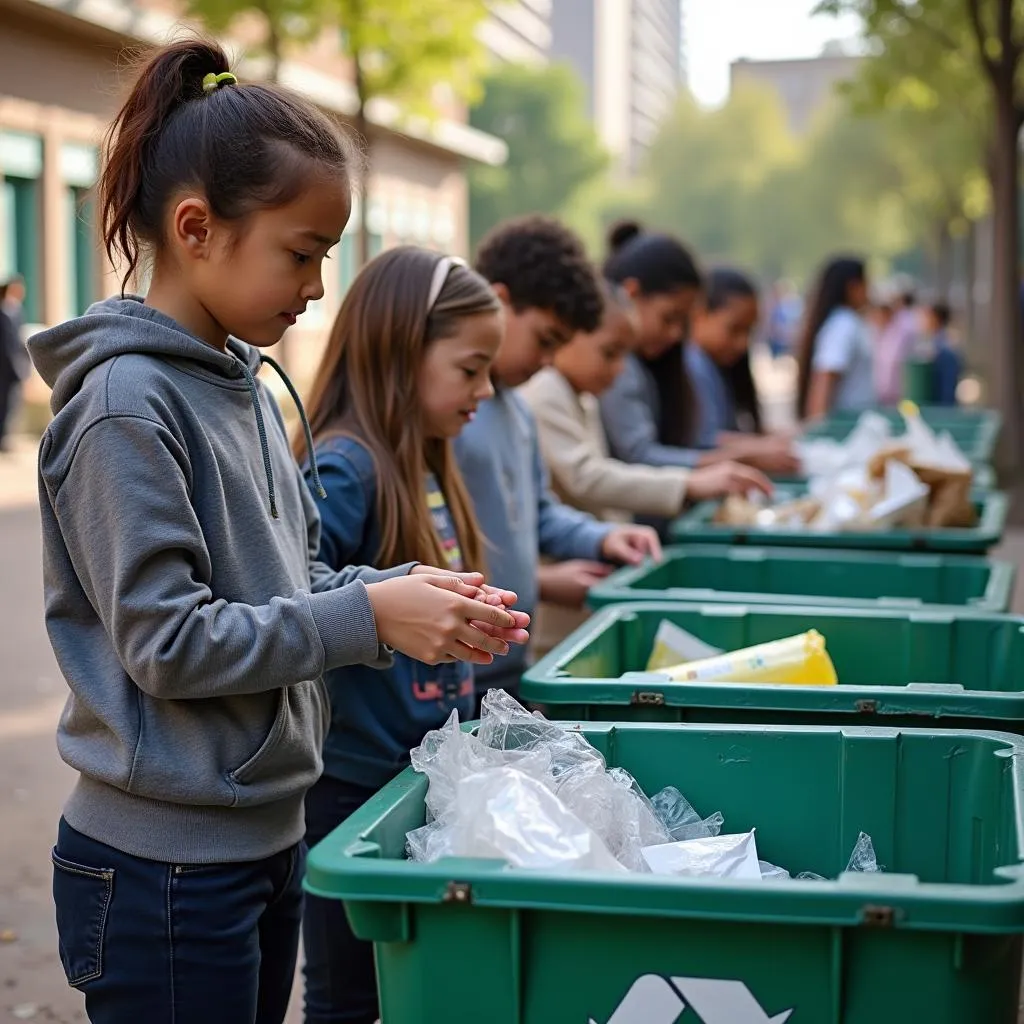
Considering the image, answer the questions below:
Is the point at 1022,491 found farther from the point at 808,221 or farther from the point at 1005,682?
the point at 808,221

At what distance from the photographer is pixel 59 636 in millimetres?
1907

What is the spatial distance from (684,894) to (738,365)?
5.76 meters

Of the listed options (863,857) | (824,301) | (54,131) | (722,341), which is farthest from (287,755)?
(54,131)

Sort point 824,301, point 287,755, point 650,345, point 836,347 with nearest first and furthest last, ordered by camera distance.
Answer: point 287,755 < point 650,345 < point 836,347 < point 824,301

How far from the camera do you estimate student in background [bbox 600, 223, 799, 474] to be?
4.90 meters

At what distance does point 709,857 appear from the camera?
193cm

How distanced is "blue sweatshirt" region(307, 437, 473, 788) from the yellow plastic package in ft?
1.47

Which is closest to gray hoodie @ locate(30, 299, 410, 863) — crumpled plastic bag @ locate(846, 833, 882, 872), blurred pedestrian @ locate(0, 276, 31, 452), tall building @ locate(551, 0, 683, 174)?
crumpled plastic bag @ locate(846, 833, 882, 872)

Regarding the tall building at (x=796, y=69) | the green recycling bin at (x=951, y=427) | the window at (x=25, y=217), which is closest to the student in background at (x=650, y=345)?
the green recycling bin at (x=951, y=427)

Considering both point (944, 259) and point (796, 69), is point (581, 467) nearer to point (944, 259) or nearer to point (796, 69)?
point (796, 69)

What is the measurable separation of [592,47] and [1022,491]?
11641cm

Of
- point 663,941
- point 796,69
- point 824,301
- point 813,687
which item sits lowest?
point 663,941

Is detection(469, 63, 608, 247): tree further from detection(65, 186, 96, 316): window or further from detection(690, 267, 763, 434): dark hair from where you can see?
detection(690, 267, 763, 434): dark hair

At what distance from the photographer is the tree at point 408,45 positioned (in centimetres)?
1727
